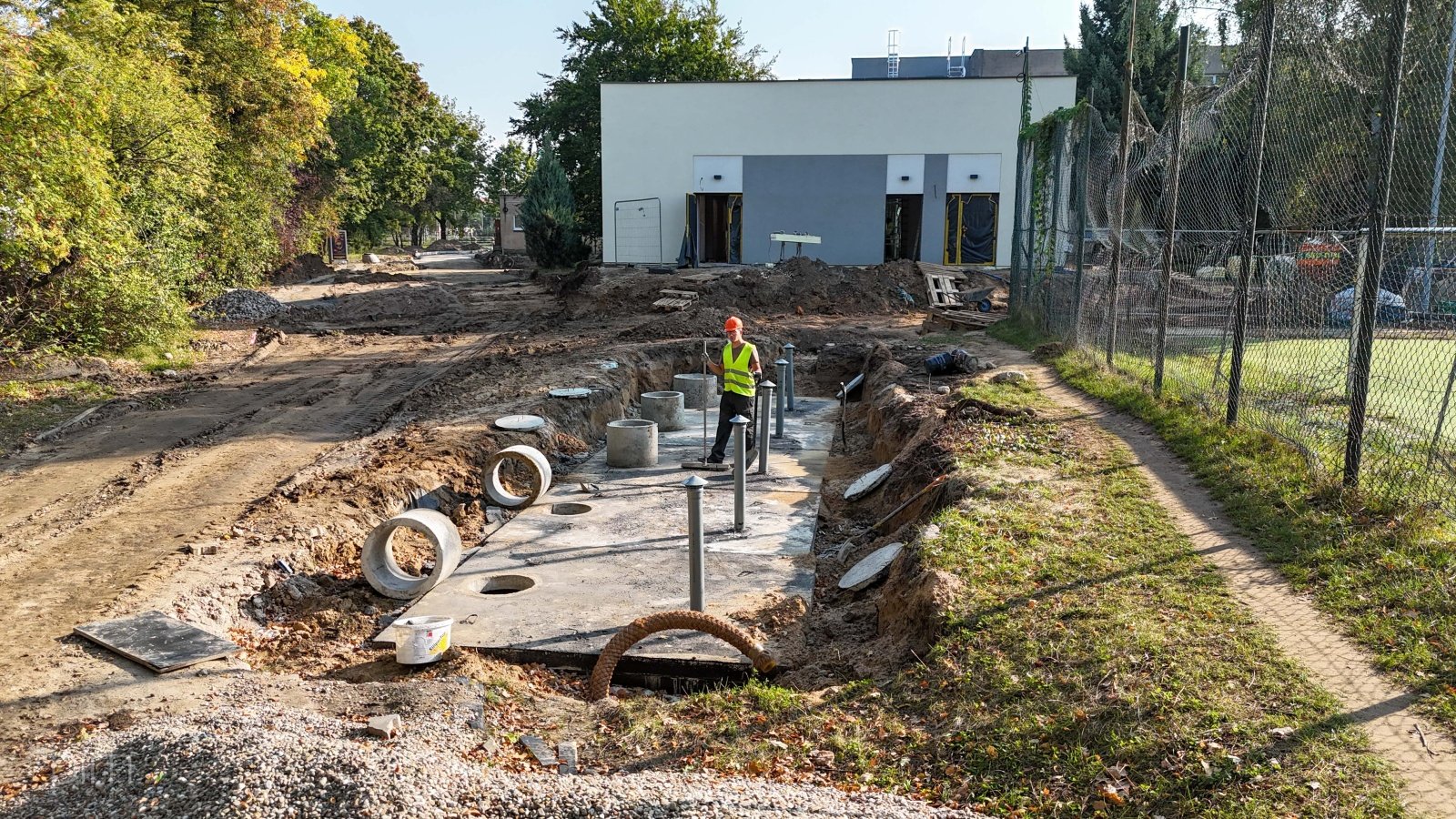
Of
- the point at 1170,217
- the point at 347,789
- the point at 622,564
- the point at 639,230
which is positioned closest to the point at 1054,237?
the point at 1170,217

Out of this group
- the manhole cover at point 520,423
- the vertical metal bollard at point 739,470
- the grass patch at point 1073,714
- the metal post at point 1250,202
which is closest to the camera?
the grass patch at point 1073,714

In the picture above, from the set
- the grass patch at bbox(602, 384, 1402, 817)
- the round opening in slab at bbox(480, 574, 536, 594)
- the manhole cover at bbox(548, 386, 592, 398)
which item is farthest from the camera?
the manhole cover at bbox(548, 386, 592, 398)

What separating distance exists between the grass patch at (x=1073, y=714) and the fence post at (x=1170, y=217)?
4.87m

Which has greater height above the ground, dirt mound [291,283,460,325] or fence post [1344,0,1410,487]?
fence post [1344,0,1410,487]

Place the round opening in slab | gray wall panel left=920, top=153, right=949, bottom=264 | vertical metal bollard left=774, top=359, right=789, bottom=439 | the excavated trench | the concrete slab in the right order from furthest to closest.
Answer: gray wall panel left=920, top=153, right=949, bottom=264
vertical metal bollard left=774, top=359, right=789, bottom=439
the round opening in slab
the concrete slab
the excavated trench

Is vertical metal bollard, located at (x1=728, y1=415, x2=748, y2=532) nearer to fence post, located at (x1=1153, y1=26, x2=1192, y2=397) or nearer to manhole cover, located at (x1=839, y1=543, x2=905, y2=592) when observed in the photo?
manhole cover, located at (x1=839, y1=543, x2=905, y2=592)

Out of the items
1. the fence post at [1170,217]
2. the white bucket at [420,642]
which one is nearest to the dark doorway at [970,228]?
the fence post at [1170,217]

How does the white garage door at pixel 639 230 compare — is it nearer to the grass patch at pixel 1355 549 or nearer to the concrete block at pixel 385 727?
the grass patch at pixel 1355 549

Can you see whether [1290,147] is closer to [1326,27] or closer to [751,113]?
[1326,27]

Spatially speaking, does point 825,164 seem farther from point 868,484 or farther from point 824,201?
point 868,484

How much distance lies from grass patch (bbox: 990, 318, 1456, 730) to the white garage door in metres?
31.1

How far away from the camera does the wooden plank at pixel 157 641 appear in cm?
658

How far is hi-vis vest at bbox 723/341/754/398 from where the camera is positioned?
12188 millimetres

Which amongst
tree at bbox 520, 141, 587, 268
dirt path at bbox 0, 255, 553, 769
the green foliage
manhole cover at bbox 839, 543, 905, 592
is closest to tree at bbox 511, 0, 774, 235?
tree at bbox 520, 141, 587, 268
